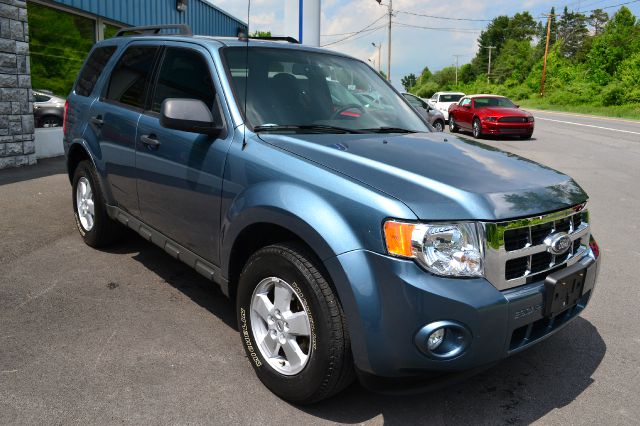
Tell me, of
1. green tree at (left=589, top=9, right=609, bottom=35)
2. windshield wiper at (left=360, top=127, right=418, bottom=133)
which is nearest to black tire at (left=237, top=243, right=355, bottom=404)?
windshield wiper at (left=360, top=127, right=418, bottom=133)

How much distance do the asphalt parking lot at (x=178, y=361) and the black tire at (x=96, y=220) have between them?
5.1 inches

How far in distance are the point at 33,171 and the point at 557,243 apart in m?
8.74

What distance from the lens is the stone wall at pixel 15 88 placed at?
891 cm

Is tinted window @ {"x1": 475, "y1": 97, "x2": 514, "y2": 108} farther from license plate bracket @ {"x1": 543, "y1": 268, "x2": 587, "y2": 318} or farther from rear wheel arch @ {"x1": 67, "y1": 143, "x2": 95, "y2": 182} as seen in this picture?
license plate bracket @ {"x1": 543, "y1": 268, "x2": 587, "y2": 318}

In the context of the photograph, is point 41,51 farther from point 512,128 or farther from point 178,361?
point 512,128

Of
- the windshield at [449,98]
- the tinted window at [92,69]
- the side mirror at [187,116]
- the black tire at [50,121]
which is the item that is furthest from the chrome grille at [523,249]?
the windshield at [449,98]

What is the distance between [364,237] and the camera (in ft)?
7.97

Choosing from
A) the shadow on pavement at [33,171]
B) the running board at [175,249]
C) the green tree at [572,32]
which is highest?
the green tree at [572,32]

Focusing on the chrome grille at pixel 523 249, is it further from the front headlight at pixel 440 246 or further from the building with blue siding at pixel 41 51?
the building with blue siding at pixel 41 51

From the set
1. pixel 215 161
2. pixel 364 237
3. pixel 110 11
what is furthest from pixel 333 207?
pixel 110 11

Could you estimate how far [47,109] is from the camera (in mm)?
10680

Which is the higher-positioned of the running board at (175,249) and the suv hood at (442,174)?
the suv hood at (442,174)

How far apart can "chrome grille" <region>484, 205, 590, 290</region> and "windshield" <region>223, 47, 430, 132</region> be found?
4.30ft

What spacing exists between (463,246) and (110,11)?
41.8 ft
